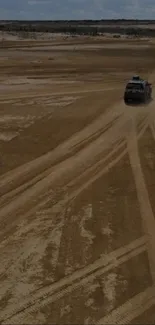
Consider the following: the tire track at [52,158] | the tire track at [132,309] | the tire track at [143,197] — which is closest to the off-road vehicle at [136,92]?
the tire track at [52,158]

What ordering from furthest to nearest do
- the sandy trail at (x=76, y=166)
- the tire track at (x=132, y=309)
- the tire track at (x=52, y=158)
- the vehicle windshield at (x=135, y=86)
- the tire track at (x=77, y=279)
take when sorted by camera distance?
the vehicle windshield at (x=135, y=86)
the tire track at (x=52, y=158)
the sandy trail at (x=76, y=166)
the tire track at (x=77, y=279)
the tire track at (x=132, y=309)

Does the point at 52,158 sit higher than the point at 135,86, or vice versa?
the point at 135,86

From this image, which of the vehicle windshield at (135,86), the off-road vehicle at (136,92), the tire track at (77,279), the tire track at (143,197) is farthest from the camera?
the vehicle windshield at (135,86)

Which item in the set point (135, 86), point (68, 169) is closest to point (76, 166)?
point (68, 169)

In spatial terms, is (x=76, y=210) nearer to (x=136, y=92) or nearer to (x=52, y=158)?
(x=52, y=158)

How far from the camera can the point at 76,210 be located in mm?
14352

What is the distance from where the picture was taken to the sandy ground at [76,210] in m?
9.88

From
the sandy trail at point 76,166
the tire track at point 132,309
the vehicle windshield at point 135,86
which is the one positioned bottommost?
the sandy trail at point 76,166

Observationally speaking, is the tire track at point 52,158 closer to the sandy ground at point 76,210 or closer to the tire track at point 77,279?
the sandy ground at point 76,210

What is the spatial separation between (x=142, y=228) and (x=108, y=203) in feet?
6.43

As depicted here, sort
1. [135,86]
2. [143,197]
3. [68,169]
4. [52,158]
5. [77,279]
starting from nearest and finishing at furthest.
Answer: [77,279]
[143,197]
[68,169]
[52,158]
[135,86]

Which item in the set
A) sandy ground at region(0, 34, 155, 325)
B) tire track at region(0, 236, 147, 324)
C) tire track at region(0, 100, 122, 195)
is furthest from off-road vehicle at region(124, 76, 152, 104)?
tire track at region(0, 236, 147, 324)

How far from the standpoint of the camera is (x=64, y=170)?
18.1m

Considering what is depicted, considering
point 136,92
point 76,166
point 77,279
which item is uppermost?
point 77,279
